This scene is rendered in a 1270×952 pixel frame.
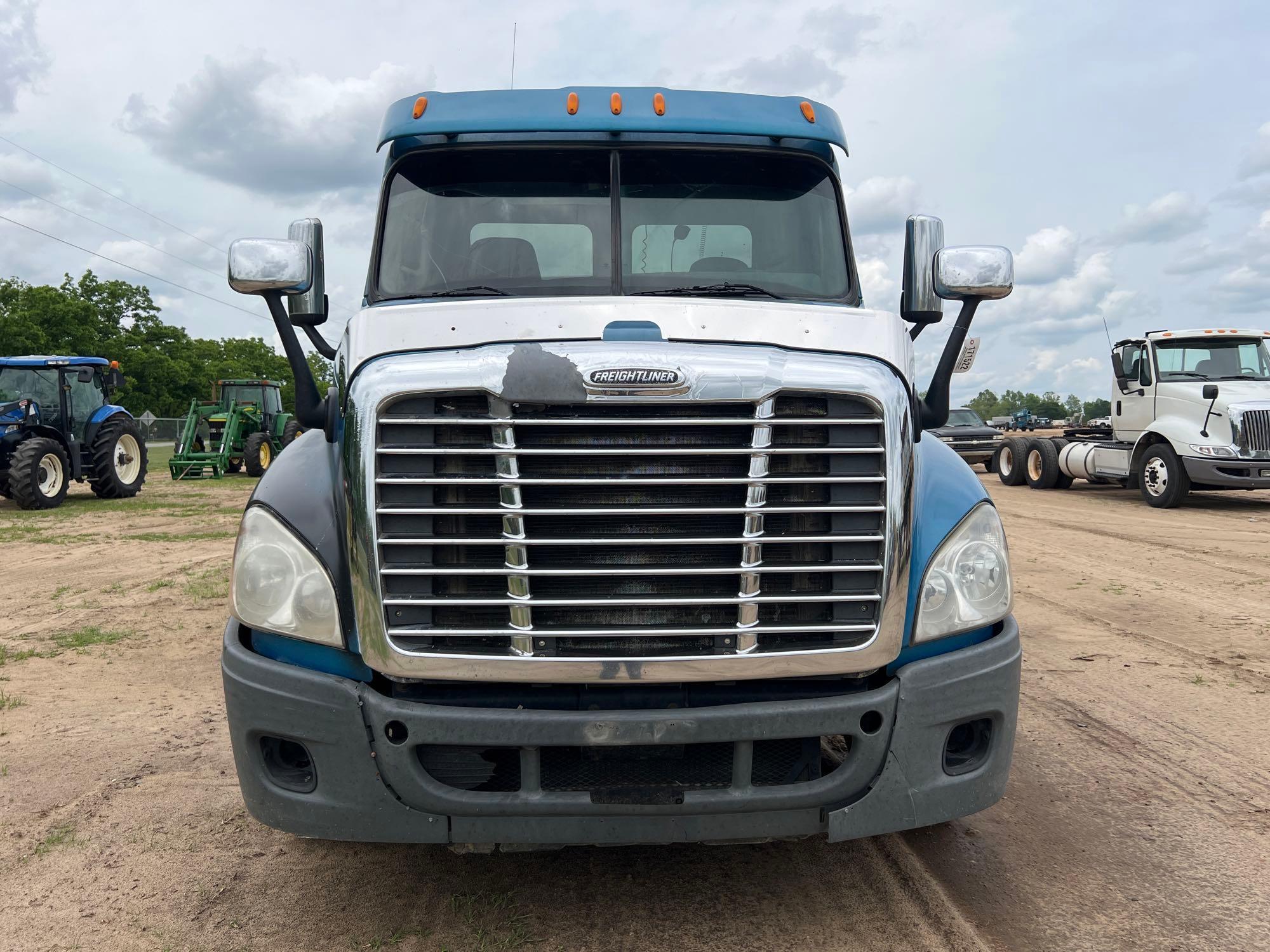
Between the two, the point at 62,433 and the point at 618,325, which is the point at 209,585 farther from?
the point at 62,433

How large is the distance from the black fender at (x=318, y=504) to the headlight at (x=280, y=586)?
0.08 ft

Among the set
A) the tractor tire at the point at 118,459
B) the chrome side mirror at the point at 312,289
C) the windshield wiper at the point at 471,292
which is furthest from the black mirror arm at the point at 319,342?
the tractor tire at the point at 118,459

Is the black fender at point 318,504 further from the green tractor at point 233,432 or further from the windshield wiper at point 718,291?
the green tractor at point 233,432

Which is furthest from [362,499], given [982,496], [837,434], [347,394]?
[982,496]

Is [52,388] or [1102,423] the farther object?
[1102,423]

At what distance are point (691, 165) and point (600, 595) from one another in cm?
200

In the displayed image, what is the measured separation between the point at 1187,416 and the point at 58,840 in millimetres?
15128

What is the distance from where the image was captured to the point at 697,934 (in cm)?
278

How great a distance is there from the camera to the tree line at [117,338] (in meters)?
53.2

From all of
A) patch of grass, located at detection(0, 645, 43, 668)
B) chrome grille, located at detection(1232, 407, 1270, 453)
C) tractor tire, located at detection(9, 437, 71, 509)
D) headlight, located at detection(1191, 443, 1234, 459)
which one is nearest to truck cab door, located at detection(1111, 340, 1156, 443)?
headlight, located at detection(1191, 443, 1234, 459)

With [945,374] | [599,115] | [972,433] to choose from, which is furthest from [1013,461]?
[599,115]

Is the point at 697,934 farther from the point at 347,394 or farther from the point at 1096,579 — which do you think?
the point at 1096,579

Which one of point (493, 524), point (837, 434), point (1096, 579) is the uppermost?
point (837, 434)

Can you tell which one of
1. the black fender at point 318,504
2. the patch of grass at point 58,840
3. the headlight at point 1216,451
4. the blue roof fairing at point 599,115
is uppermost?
the blue roof fairing at point 599,115
